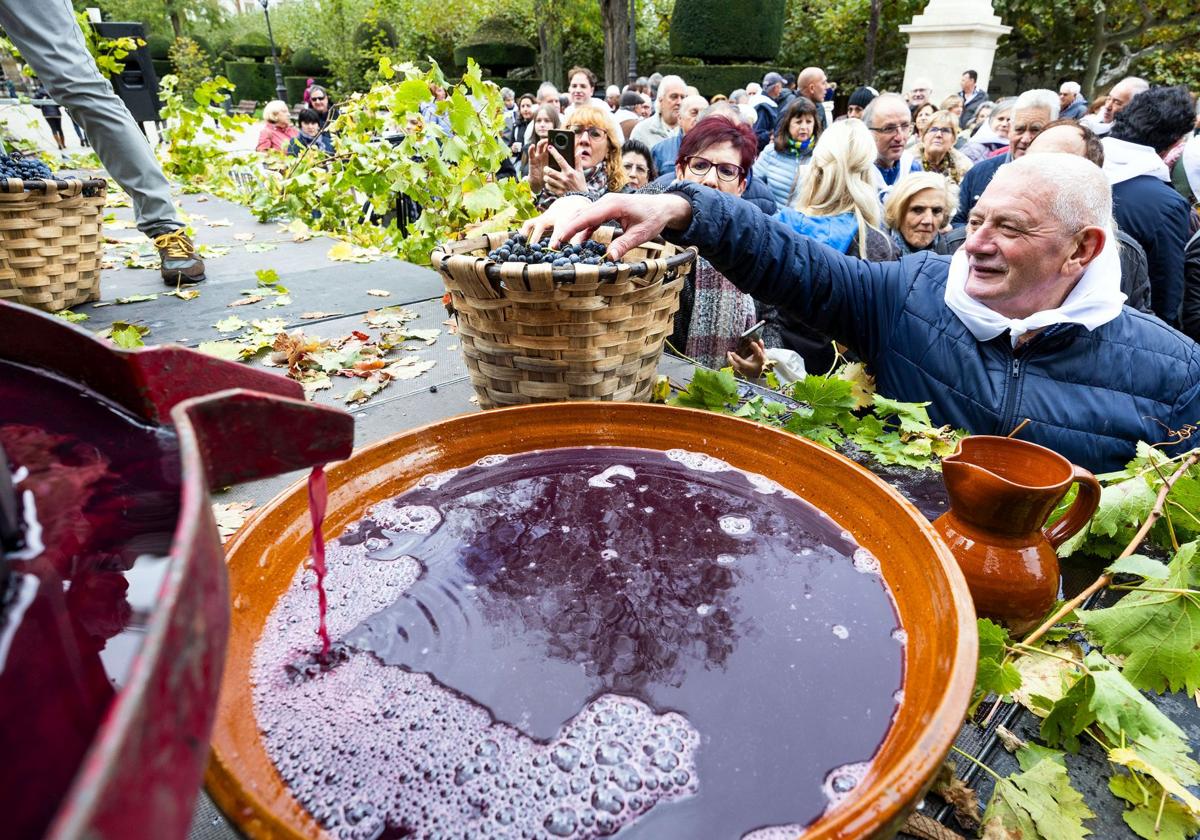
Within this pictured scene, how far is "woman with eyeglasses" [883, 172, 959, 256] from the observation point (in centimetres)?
386

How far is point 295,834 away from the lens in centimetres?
56

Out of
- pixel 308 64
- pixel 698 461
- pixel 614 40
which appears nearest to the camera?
pixel 698 461

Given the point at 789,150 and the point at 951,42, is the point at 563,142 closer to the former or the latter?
the point at 789,150

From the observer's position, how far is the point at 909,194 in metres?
3.90

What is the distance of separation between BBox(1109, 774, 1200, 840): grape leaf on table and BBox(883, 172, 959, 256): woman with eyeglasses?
3360mm

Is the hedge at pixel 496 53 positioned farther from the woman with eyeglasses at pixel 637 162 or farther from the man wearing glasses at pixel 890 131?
the woman with eyeglasses at pixel 637 162

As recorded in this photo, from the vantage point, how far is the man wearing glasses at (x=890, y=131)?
17.7 ft

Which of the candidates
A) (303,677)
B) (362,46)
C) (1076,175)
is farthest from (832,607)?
(362,46)

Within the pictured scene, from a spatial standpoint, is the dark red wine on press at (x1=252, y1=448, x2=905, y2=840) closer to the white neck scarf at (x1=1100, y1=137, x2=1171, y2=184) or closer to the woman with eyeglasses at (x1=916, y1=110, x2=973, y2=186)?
the white neck scarf at (x1=1100, y1=137, x2=1171, y2=184)

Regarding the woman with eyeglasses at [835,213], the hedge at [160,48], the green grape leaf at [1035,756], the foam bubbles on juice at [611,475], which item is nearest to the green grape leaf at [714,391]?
the foam bubbles on juice at [611,475]

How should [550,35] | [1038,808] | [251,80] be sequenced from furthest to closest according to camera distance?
[251,80] → [550,35] → [1038,808]

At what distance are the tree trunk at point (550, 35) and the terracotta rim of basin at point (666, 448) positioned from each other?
24.6 m

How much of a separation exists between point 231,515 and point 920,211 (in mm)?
3779

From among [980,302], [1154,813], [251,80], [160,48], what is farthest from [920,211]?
[160,48]
